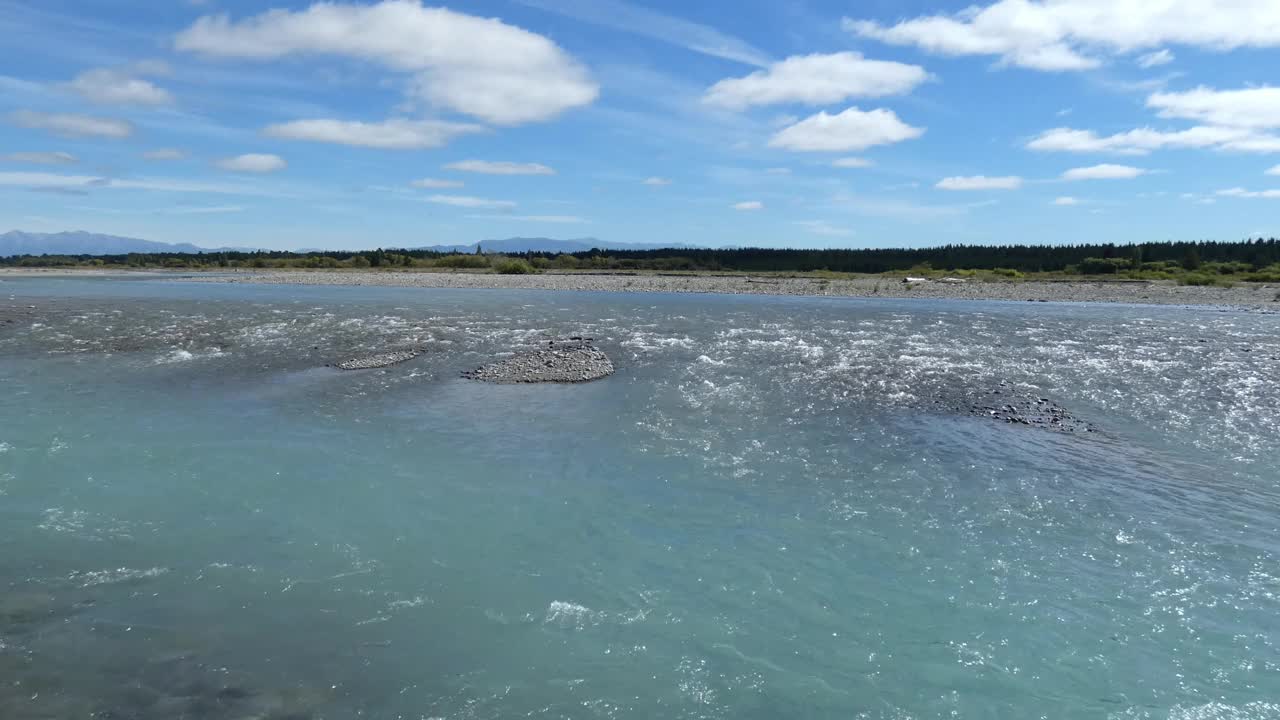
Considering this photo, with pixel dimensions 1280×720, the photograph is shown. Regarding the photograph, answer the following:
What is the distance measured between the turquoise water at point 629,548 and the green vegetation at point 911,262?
73.3 meters

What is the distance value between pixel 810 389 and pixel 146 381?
2002 centimetres

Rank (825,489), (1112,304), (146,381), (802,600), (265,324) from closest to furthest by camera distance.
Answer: (802,600) → (825,489) → (146,381) → (265,324) → (1112,304)

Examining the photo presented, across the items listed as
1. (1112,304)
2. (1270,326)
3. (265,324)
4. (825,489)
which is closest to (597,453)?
(825,489)

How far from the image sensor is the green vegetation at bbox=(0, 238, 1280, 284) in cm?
8869

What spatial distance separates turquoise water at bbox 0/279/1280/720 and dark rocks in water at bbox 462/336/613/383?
1045 mm

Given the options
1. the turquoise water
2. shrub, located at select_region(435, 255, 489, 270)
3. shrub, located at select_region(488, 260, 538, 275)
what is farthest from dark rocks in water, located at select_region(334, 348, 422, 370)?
shrub, located at select_region(435, 255, 489, 270)

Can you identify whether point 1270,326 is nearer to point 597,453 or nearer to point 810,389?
point 810,389

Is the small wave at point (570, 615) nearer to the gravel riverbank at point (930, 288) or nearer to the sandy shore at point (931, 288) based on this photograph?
the gravel riverbank at point (930, 288)

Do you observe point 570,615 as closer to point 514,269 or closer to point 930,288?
point 930,288

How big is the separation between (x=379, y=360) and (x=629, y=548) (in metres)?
18.4

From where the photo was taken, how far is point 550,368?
24703 mm

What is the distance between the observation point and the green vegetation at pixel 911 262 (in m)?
88.7

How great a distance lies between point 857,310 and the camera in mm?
49938

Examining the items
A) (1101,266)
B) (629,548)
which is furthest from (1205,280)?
(629,548)
